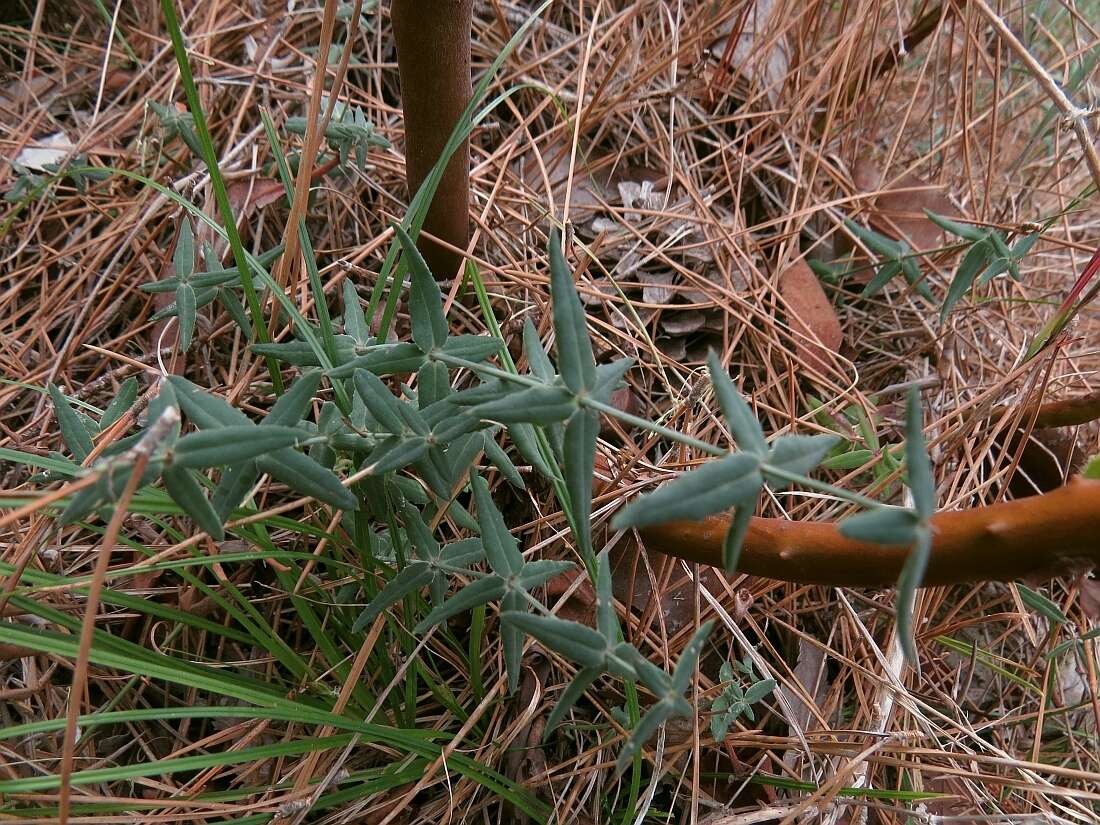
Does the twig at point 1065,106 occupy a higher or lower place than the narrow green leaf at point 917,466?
higher

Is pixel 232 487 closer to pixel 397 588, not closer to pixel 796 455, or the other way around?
pixel 397 588

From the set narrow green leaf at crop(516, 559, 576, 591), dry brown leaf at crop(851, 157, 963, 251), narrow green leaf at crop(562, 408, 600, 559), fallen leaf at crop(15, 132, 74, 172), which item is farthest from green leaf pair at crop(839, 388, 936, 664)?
fallen leaf at crop(15, 132, 74, 172)

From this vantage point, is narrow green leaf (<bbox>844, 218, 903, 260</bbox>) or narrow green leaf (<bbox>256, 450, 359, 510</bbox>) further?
narrow green leaf (<bbox>844, 218, 903, 260</bbox>)

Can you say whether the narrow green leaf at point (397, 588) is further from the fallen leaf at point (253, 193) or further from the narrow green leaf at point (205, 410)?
the fallen leaf at point (253, 193)

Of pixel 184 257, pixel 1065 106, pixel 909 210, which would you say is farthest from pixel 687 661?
pixel 909 210

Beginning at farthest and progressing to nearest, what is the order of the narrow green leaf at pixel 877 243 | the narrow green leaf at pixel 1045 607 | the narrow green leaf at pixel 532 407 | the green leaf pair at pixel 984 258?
1. the narrow green leaf at pixel 877 243
2. the green leaf pair at pixel 984 258
3. the narrow green leaf at pixel 1045 607
4. the narrow green leaf at pixel 532 407

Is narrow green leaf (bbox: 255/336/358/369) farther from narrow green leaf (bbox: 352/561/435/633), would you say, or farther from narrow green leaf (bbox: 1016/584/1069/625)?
narrow green leaf (bbox: 1016/584/1069/625)

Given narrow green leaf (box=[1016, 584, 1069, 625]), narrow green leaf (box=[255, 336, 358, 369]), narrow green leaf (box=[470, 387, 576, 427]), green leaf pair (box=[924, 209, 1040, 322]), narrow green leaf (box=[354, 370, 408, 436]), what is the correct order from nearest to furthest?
narrow green leaf (box=[470, 387, 576, 427])
narrow green leaf (box=[354, 370, 408, 436])
narrow green leaf (box=[255, 336, 358, 369])
narrow green leaf (box=[1016, 584, 1069, 625])
green leaf pair (box=[924, 209, 1040, 322])

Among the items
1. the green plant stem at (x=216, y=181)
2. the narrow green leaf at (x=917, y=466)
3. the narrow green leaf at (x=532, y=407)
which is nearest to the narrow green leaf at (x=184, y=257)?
the green plant stem at (x=216, y=181)

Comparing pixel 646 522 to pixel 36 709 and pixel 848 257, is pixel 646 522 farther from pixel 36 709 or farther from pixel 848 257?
pixel 848 257
